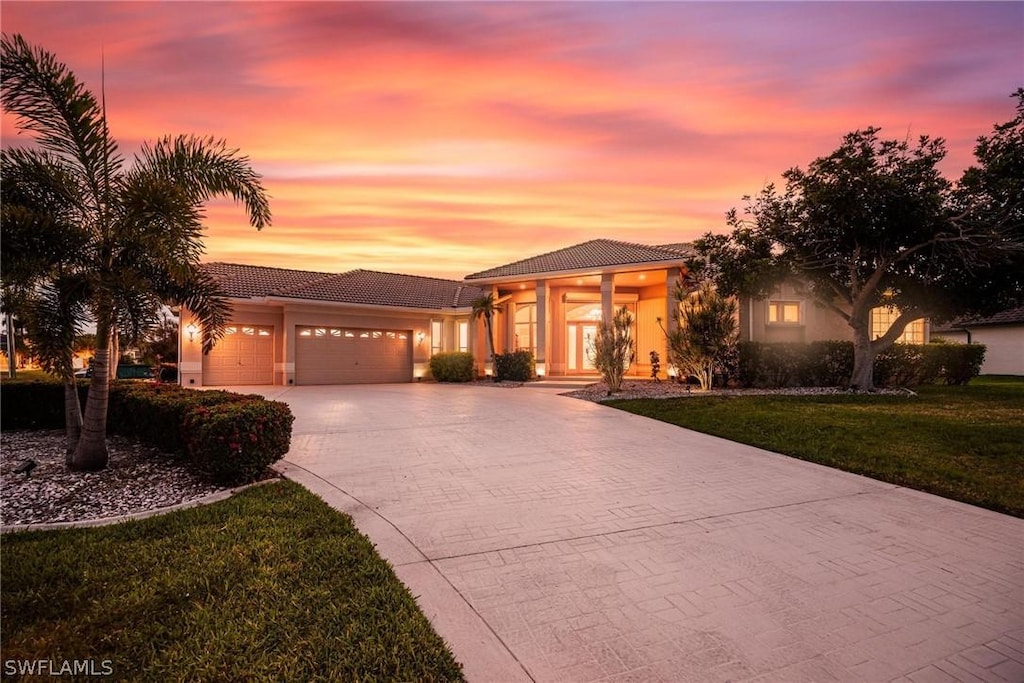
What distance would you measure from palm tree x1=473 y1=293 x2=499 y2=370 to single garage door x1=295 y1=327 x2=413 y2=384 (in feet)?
13.7

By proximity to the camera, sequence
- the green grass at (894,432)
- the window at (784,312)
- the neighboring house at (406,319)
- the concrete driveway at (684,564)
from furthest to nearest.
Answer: the neighboring house at (406,319) → the window at (784,312) → the green grass at (894,432) → the concrete driveway at (684,564)

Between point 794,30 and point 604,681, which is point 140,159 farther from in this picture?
point 794,30

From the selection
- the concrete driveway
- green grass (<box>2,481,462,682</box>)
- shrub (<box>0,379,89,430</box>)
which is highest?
shrub (<box>0,379,89,430</box>)

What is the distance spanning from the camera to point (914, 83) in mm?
10062

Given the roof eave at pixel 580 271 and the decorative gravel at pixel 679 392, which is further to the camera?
the roof eave at pixel 580 271

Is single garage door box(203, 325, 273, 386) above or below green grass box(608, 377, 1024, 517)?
above

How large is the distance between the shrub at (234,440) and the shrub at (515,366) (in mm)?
14184

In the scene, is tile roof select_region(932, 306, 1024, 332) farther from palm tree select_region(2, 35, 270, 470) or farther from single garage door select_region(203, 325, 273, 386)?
single garage door select_region(203, 325, 273, 386)

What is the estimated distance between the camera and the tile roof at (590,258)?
17.9m


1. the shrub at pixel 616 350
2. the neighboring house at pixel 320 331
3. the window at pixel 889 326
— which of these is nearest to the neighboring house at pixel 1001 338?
the window at pixel 889 326

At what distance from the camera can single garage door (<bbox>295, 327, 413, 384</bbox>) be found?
20453 millimetres

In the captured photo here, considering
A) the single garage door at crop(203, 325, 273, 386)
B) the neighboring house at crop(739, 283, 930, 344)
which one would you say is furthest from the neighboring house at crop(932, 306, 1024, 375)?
the single garage door at crop(203, 325, 273, 386)

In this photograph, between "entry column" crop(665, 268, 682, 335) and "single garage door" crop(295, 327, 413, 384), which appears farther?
"single garage door" crop(295, 327, 413, 384)

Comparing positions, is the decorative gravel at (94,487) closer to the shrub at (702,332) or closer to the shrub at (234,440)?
the shrub at (234,440)
